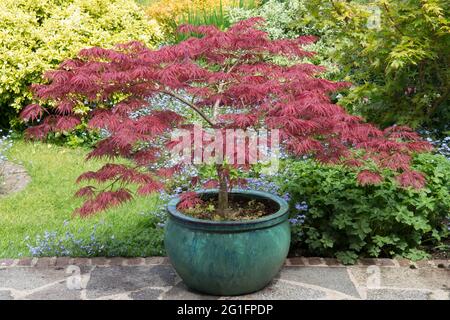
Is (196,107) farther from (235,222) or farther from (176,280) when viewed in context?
(176,280)

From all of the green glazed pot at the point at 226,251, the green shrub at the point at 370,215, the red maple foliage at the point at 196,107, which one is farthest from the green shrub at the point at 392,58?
the green glazed pot at the point at 226,251

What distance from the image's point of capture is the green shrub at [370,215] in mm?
4344

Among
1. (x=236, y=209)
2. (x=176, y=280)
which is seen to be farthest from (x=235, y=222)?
(x=176, y=280)

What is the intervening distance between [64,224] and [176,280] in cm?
135

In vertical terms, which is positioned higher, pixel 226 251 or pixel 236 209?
pixel 236 209

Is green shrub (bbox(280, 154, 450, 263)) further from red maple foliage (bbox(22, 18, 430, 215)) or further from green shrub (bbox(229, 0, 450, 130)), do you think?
green shrub (bbox(229, 0, 450, 130))

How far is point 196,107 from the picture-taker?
3.80 m

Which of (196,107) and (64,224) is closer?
(196,107)

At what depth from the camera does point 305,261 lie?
435 cm

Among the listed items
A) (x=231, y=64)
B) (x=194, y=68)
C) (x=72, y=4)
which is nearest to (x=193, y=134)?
(x=194, y=68)

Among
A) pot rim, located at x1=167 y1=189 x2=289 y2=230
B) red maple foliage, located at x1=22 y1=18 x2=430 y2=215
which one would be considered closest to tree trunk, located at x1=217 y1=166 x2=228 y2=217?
red maple foliage, located at x1=22 y1=18 x2=430 y2=215

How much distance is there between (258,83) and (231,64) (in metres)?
0.57

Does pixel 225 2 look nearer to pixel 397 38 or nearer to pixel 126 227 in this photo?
pixel 397 38

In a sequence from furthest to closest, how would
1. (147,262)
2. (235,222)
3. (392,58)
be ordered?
(392,58) → (147,262) → (235,222)
